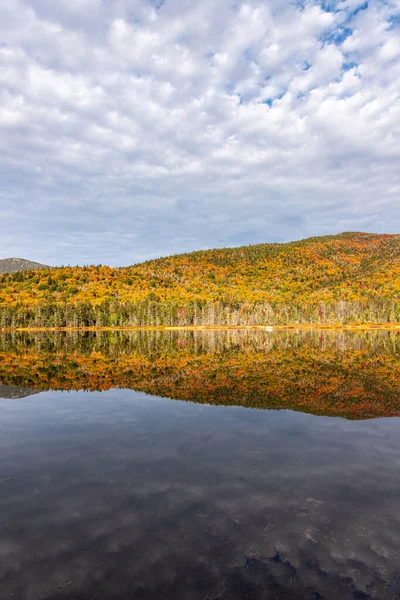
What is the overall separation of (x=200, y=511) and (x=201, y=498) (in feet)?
2.42

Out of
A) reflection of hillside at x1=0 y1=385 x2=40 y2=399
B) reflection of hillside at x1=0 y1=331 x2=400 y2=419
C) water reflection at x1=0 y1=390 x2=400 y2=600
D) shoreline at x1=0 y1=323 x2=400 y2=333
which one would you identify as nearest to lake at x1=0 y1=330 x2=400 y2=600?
water reflection at x1=0 y1=390 x2=400 y2=600

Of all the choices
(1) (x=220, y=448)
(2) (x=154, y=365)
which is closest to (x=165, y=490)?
(1) (x=220, y=448)

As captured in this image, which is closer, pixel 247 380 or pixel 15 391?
pixel 15 391

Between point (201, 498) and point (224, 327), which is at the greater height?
point (201, 498)

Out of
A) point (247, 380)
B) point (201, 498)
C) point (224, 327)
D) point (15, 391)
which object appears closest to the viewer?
point (201, 498)

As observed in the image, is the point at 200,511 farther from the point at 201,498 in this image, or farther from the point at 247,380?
the point at 247,380

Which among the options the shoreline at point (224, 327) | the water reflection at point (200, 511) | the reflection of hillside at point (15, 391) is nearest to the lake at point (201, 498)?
the water reflection at point (200, 511)

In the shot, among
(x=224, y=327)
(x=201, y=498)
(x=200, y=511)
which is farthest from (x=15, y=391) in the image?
(x=224, y=327)

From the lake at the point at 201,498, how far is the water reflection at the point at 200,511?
0.04 meters

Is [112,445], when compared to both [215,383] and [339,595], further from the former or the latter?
[215,383]

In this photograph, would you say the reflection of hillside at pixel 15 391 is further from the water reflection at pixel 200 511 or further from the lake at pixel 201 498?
the water reflection at pixel 200 511

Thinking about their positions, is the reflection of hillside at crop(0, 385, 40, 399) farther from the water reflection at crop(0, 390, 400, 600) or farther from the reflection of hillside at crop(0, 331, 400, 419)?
the water reflection at crop(0, 390, 400, 600)

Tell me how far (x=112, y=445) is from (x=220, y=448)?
4462 mm

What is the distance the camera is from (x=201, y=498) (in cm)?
1057
